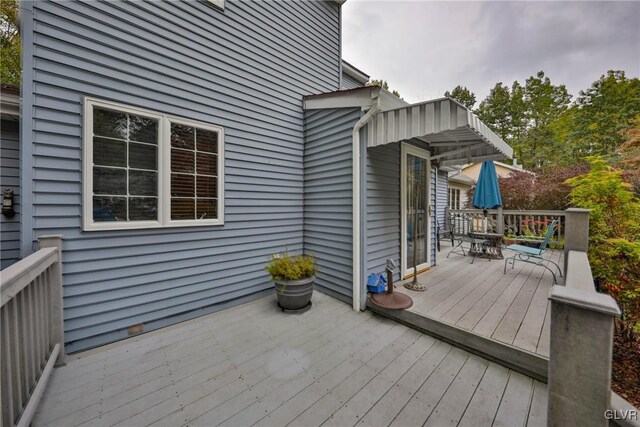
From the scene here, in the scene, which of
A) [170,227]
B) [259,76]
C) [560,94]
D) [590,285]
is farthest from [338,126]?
[560,94]

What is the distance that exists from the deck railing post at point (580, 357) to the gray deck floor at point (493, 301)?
1169 mm

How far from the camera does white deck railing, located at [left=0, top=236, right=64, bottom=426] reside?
53.8 inches

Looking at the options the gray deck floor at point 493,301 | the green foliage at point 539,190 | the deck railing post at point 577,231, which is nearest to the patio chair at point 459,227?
the green foliage at point 539,190

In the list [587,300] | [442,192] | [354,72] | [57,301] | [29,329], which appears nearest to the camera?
[587,300]

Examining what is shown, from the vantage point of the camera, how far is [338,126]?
3695mm

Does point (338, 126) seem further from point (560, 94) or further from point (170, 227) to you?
point (560, 94)

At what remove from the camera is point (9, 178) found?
2.79 m

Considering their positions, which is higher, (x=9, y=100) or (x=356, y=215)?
(x=9, y=100)

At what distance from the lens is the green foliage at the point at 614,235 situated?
2.71m

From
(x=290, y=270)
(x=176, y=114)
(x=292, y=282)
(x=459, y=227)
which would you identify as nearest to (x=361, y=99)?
(x=176, y=114)

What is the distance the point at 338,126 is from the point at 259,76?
1494mm

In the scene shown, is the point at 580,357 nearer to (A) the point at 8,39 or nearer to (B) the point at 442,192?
(B) the point at 442,192

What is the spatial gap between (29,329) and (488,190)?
7.38 metres

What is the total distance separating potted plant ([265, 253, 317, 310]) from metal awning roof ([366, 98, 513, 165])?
6.58 ft
